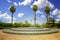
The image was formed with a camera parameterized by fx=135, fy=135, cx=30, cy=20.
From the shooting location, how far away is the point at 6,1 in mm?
13992

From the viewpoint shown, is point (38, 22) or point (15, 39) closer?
point (15, 39)

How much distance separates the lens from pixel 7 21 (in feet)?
48.2

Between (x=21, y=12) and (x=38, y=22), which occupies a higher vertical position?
(x=21, y=12)

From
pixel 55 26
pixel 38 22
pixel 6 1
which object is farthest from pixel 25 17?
pixel 55 26

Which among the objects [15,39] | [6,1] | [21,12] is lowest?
[15,39]

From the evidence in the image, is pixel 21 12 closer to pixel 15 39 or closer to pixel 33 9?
pixel 33 9

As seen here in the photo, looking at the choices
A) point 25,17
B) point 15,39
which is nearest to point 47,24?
point 25,17

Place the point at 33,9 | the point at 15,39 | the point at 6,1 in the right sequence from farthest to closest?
the point at 33,9
the point at 6,1
the point at 15,39

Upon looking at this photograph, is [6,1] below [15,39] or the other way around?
the other way around

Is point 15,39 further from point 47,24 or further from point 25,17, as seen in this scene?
point 47,24

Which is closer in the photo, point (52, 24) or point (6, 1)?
point (6, 1)

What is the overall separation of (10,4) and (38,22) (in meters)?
3.62

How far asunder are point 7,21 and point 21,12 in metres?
1.82

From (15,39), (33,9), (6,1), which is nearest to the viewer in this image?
(15,39)
